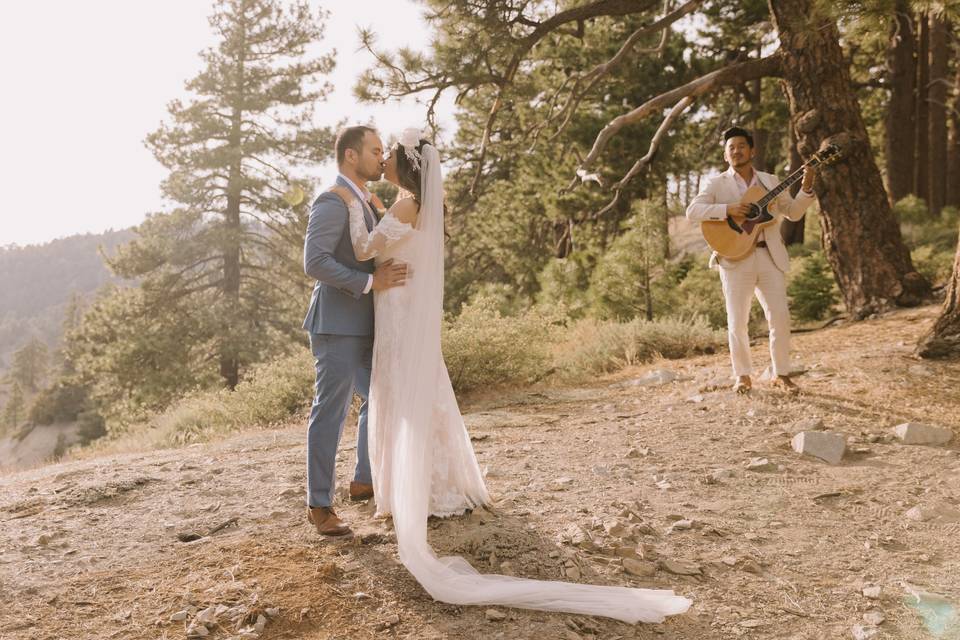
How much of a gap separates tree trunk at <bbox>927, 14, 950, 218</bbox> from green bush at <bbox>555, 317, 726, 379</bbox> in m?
10.1

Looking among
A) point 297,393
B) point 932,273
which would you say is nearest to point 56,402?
point 297,393

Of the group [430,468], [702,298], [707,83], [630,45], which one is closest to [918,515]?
[430,468]

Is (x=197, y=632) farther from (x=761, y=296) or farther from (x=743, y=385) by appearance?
(x=761, y=296)

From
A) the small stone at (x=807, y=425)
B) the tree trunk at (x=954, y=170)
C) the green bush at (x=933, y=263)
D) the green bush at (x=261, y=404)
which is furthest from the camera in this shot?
the tree trunk at (x=954, y=170)

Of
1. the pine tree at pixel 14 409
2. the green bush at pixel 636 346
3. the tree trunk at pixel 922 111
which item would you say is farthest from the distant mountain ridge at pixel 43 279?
the green bush at pixel 636 346

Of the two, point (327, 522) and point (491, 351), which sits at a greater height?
point (491, 351)

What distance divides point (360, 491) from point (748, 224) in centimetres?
384

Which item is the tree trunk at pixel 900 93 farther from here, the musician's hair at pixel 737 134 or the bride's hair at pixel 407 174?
the bride's hair at pixel 407 174

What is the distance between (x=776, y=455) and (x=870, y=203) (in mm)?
5199

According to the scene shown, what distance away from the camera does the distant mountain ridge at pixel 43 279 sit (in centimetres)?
13262

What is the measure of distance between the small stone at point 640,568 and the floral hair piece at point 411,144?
2142 mm

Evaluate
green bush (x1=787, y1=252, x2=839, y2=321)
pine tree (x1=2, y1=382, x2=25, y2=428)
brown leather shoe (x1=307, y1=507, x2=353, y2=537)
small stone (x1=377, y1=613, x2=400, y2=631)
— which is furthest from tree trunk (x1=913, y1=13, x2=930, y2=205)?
pine tree (x1=2, y1=382, x2=25, y2=428)

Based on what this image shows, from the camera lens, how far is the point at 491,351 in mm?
9109

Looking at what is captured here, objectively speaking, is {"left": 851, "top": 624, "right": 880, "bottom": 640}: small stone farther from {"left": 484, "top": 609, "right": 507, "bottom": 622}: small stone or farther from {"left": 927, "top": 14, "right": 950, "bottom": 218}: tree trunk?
{"left": 927, "top": 14, "right": 950, "bottom": 218}: tree trunk
